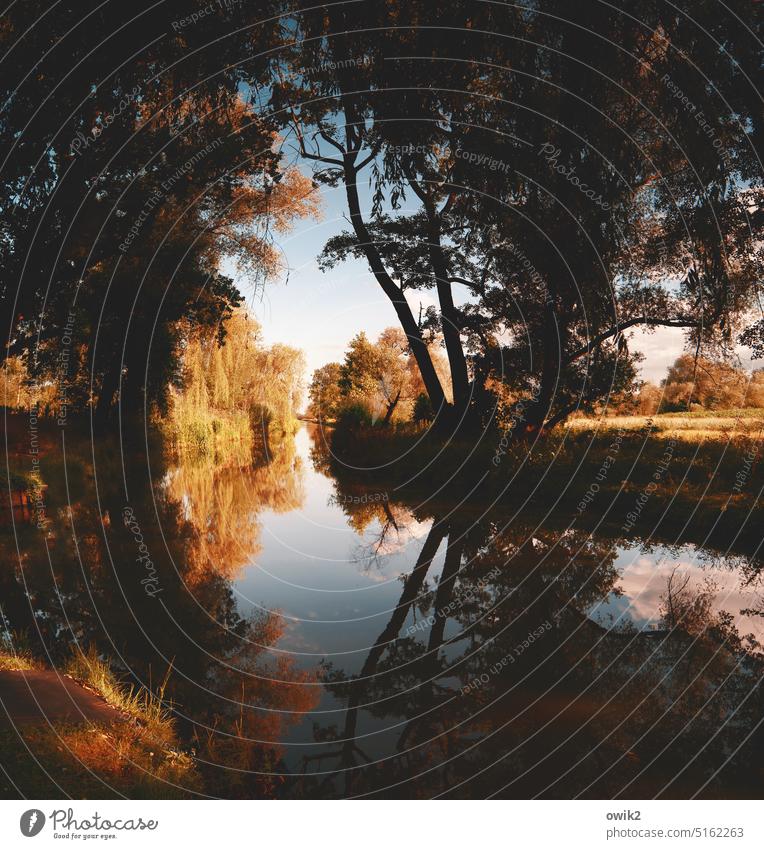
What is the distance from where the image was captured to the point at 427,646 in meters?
5.68

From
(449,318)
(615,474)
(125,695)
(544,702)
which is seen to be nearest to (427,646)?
(544,702)

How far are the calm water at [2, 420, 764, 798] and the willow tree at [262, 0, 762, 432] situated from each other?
458cm

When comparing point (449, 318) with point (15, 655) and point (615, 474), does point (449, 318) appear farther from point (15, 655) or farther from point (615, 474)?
point (15, 655)

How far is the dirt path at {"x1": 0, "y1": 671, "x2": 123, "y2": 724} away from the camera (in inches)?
146

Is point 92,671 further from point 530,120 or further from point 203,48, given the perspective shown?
point 530,120

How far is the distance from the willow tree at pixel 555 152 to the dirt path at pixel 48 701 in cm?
712

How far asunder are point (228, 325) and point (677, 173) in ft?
68.0

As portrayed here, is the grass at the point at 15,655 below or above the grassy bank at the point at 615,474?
below

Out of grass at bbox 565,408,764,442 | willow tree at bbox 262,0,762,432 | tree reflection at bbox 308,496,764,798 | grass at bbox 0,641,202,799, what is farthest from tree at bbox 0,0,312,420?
grass at bbox 565,408,764,442

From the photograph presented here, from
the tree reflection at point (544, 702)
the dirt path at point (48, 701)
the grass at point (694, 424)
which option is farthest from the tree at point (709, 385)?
the dirt path at point (48, 701)

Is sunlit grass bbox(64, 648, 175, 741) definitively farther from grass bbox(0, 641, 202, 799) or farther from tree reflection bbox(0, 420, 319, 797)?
tree reflection bbox(0, 420, 319, 797)

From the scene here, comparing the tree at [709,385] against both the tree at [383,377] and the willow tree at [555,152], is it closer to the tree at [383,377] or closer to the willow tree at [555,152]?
the willow tree at [555,152]

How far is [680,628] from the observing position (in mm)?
5867

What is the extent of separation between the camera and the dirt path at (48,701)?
3.71m
